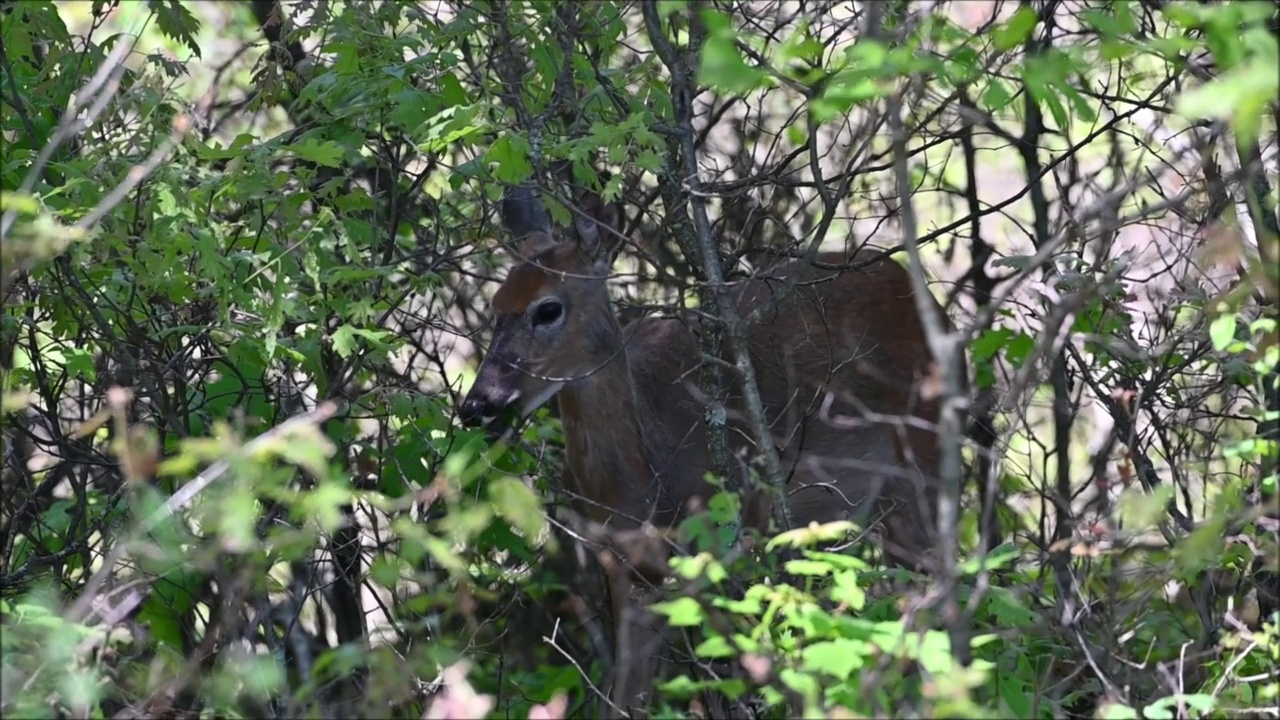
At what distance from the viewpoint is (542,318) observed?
22.4 ft

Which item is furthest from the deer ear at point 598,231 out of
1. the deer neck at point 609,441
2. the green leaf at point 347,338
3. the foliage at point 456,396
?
the green leaf at point 347,338

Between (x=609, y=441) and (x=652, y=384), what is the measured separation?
0.61 m

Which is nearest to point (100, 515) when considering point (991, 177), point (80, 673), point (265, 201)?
point (265, 201)

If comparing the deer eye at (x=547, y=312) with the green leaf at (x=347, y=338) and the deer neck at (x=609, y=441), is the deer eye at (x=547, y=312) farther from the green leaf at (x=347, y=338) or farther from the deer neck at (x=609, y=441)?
the green leaf at (x=347, y=338)

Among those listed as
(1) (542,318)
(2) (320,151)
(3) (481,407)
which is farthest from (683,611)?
(1) (542,318)

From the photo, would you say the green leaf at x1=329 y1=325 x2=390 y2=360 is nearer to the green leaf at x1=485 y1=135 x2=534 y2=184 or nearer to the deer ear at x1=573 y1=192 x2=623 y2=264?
the green leaf at x1=485 y1=135 x2=534 y2=184

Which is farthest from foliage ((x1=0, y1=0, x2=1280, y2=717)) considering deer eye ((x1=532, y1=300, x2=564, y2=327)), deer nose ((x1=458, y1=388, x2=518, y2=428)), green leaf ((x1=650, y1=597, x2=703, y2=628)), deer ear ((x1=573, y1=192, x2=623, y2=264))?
deer eye ((x1=532, y1=300, x2=564, y2=327))

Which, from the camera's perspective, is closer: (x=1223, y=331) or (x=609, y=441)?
(x=1223, y=331)

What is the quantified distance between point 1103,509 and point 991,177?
6.84 m

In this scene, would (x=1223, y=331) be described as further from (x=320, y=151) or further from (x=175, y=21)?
(x=175, y=21)

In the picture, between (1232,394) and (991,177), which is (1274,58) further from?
(991,177)

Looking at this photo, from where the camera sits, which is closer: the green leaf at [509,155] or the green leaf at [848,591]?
the green leaf at [848,591]

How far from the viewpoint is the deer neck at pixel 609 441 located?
6785mm

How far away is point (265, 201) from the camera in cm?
507
